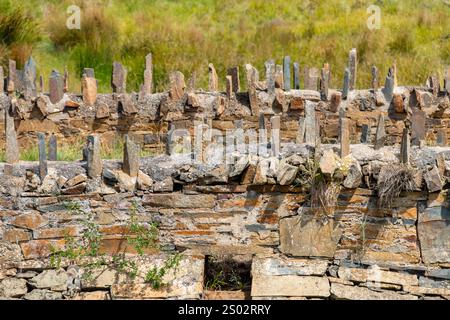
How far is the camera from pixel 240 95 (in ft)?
24.3

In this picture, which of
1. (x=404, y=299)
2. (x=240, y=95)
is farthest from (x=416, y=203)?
(x=240, y=95)

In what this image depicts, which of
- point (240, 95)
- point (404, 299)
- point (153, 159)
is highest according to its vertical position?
point (240, 95)

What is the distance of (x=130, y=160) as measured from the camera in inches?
173

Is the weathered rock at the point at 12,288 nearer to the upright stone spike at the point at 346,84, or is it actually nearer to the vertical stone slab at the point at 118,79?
the vertical stone slab at the point at 118,79

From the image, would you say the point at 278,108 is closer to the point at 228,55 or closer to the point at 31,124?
the point at 31,124

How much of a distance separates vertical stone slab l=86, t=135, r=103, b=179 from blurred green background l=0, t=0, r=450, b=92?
5323 millimetres

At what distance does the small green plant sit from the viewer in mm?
4328

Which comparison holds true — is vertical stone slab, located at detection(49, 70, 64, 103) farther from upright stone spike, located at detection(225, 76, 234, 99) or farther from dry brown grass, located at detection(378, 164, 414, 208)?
dry brown grass, located at detection(378, 164, 414, 208)

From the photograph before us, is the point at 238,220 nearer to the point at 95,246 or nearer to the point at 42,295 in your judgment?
the point at 95,246

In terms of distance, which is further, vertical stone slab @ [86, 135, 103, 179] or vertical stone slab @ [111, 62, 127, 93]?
vertical stone slab @ [111, 62, 127, 93]

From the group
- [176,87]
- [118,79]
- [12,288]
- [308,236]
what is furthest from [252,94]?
[12,288]

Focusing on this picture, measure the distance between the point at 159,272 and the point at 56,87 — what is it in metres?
3.32

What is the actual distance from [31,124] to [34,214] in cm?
292

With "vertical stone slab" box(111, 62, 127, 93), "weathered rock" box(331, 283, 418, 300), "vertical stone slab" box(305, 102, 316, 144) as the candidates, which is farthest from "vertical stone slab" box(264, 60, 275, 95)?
"weathered rock" box(331, 283, 418, 300)
